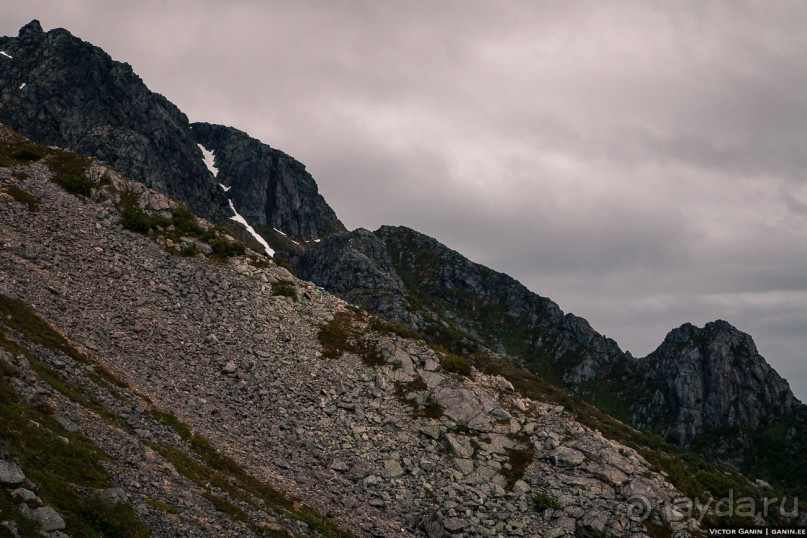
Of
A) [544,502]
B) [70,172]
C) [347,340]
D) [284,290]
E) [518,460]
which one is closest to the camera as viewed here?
[544,502]

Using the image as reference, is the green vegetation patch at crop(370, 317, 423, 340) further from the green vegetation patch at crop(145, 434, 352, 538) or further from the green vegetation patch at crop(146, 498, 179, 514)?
the green vegetation patch at crop(146, 498, 179, 514)

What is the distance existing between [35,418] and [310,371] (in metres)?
25.2

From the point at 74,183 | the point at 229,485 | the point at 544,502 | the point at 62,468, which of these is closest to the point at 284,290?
the point at 74,183

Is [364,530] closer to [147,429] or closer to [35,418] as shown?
[147,429]

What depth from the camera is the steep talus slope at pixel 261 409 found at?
89.2 ft

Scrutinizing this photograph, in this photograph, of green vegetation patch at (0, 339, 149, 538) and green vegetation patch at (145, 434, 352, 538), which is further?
green vegetation patch at (145, 434, 352, 538)

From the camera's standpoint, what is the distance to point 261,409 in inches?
Answer: 1572

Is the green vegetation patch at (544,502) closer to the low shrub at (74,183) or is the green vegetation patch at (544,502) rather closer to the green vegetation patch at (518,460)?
the green vegetation patch at (518,460)

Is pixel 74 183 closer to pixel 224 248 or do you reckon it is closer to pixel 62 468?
pixel 224 248

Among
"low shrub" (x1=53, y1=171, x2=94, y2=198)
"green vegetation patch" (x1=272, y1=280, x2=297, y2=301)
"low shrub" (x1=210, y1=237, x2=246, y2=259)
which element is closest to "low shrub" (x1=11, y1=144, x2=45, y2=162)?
"low shrub" (x1=53, y1=171, x2=94, y2=198)

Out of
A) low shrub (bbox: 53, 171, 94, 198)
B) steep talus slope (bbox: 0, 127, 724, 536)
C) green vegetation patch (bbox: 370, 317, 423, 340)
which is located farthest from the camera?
low shrub (bbox: 53, 171, 94, 198)

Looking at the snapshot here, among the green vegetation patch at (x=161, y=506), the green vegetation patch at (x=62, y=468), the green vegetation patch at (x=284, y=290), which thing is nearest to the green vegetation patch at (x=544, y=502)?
the green vegetation patch at (x=161, y=506)

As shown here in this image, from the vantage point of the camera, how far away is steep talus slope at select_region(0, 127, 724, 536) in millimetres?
27203

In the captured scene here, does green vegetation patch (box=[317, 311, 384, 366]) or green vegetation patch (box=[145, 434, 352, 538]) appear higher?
green vegetation patch (box=[317, 311, 384, 366])
